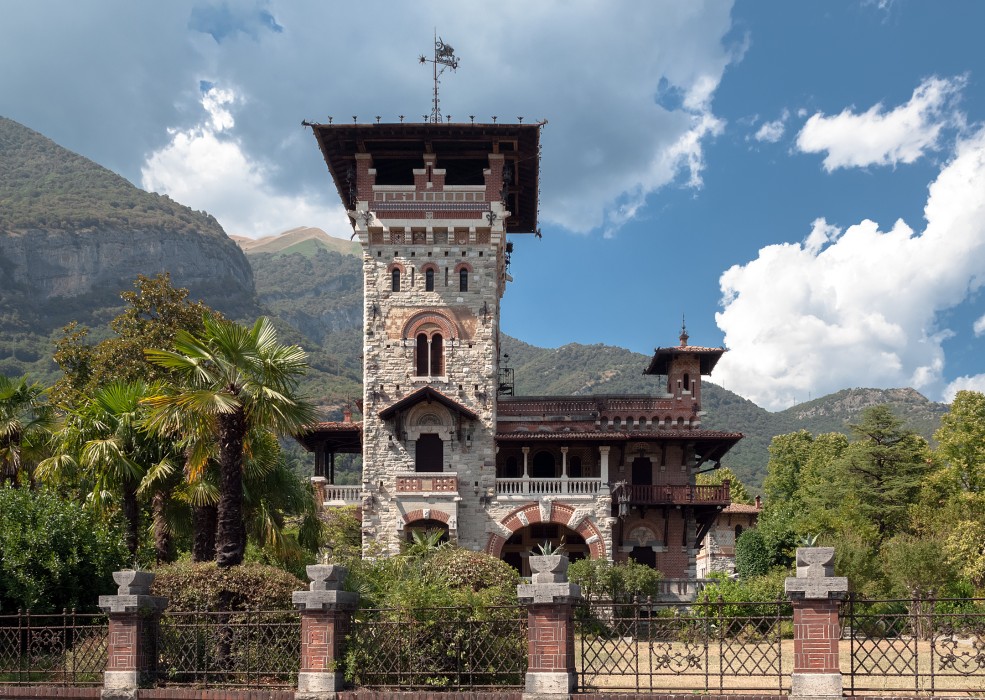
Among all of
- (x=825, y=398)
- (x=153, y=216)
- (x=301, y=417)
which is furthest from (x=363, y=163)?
(x=153, y=216)

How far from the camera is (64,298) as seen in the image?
14088cm

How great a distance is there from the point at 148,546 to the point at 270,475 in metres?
5.27

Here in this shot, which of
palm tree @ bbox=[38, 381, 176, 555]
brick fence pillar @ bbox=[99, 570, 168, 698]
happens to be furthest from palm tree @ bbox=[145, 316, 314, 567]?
palm tree @ bbox=[38, 381, 176, 555]

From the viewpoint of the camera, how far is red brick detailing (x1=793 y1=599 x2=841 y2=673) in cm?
1363

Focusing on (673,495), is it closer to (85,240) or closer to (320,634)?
(320,634)

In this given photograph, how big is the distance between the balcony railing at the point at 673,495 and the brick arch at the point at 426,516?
6845mm

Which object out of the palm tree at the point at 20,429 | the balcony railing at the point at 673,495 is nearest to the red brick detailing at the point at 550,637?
the palm tree at the point at 20,429

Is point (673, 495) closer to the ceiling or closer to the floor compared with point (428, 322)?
closer to the floor

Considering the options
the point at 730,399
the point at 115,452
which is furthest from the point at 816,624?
the point at 730,399

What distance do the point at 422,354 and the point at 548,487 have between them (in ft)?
22.0

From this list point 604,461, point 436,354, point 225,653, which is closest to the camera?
point 225,653

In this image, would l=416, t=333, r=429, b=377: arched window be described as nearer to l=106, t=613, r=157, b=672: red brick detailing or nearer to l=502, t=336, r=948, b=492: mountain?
l=106, t=613, r=157, b=672: red brick detailing

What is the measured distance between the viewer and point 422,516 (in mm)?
35375

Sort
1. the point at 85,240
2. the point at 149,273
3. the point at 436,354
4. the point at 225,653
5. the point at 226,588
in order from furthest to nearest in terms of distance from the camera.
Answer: the point at 149,273 < the point at 85,240 < the point at 436,354 < the point at 226,588 < the point at 225,653
